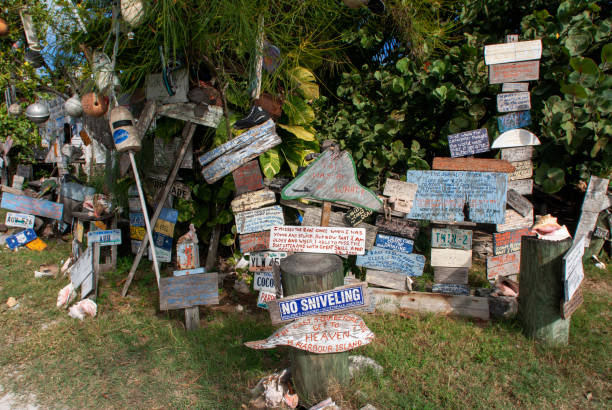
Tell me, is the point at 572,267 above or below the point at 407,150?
below

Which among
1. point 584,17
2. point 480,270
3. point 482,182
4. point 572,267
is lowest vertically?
point 480,270

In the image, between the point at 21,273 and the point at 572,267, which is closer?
the point at 572,267

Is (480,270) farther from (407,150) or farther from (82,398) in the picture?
(82,398)

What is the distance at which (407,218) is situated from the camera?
15.4 feet

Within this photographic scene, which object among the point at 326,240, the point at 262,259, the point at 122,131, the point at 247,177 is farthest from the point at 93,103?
the point at 326,240

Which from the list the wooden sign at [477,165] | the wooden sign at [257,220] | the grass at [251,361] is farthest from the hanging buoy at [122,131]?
the wooden sign at [477,165]

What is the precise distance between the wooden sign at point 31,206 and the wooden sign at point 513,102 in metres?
7.40

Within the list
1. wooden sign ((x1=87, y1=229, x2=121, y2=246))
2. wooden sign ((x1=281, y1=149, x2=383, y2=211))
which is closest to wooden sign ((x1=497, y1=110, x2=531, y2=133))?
wooden sign ((x1=281, y1=149, x2=383, y2=211))

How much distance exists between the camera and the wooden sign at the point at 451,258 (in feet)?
15.1

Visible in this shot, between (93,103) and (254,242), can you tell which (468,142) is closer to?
(254,242)

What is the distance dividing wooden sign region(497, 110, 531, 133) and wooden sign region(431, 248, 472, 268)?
1.51m

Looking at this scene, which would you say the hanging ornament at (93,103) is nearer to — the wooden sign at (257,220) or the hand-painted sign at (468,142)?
the wooden sign at (257,220)

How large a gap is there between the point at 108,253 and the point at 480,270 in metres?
5.50

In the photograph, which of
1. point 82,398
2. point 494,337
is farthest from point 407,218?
point 82,398
